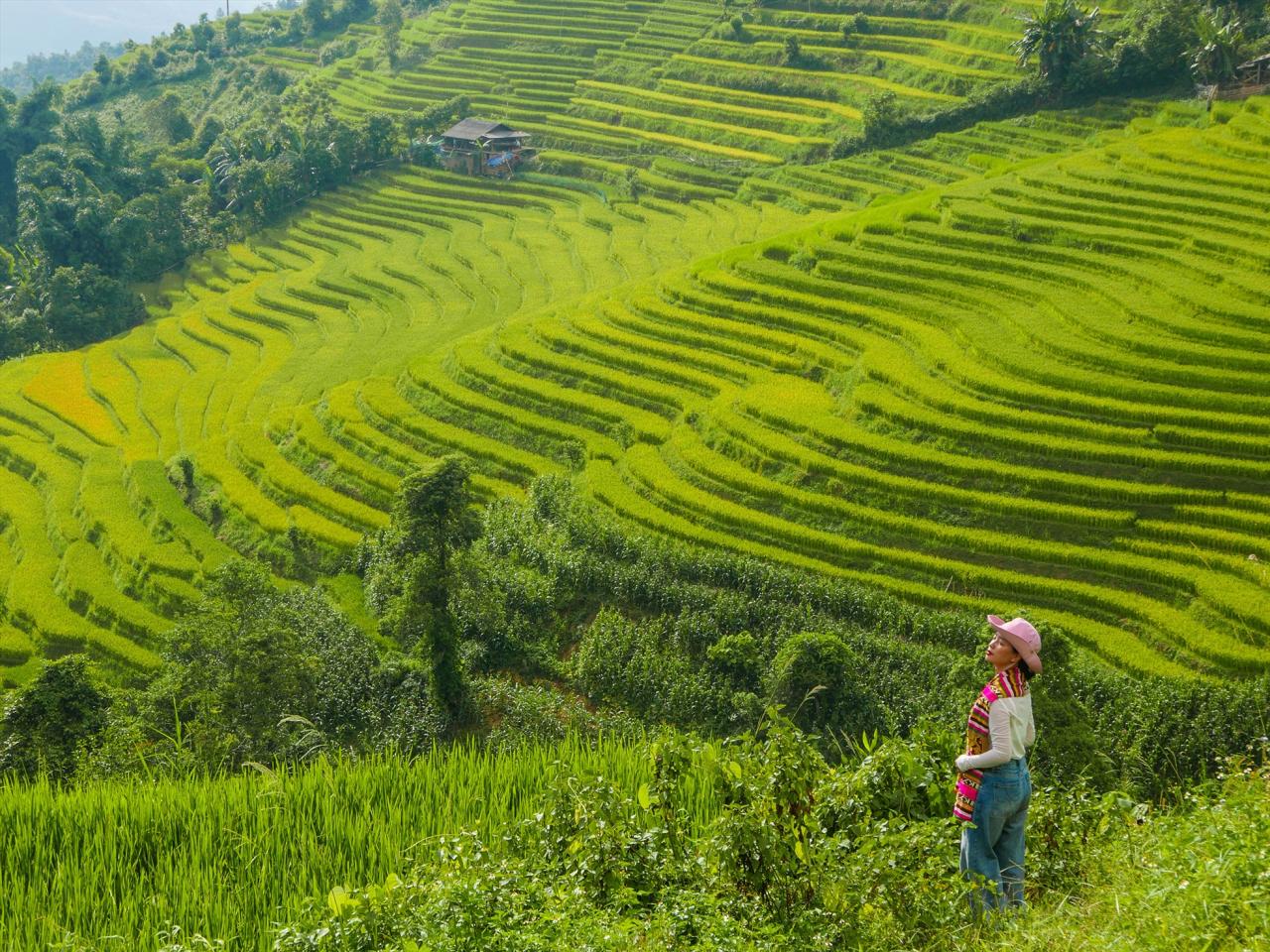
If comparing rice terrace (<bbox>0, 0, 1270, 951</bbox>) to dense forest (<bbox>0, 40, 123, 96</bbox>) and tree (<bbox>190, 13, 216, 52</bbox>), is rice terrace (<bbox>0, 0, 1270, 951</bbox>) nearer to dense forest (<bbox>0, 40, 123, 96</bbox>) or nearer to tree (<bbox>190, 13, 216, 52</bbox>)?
tree (<bbox>190, 13, 216, 52</bbox>)

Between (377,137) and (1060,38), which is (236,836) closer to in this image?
(1060,38)

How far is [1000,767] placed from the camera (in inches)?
243

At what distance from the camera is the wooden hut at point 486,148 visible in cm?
5372

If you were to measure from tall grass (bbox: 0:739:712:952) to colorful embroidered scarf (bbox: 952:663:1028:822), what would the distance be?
5.92ft

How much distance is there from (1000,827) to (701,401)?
2200 centimetres

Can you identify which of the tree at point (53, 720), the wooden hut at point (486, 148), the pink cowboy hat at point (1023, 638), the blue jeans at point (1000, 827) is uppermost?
the wooden hut at point (486, 148)

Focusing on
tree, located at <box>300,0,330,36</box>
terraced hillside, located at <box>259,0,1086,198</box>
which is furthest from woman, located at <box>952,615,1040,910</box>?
tree, located at <box>300,0,330,36</box>

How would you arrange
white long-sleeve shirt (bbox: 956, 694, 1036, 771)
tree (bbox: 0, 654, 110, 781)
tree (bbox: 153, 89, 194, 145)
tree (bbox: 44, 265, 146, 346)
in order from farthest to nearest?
tree (bbox: 153, 89, 194, 145)
tree (bbox: 44, 265, 146, 346)
tree (bbox: 0, 654, 110, 781)
white long-sleeve shirt (bbox: 956, 694, 1036, 771)

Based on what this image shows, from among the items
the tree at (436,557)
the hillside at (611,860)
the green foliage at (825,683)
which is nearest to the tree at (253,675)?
the tree at (436,557)

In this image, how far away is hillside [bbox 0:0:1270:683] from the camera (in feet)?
71.1

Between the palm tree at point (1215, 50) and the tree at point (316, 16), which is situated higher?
the tree at point (316, 16)

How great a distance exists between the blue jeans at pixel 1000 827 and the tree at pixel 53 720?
1587cm

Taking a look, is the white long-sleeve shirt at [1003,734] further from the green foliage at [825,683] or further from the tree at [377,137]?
the tree at [377,137]

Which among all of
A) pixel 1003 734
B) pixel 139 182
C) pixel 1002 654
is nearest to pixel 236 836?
pixel 1003 734
